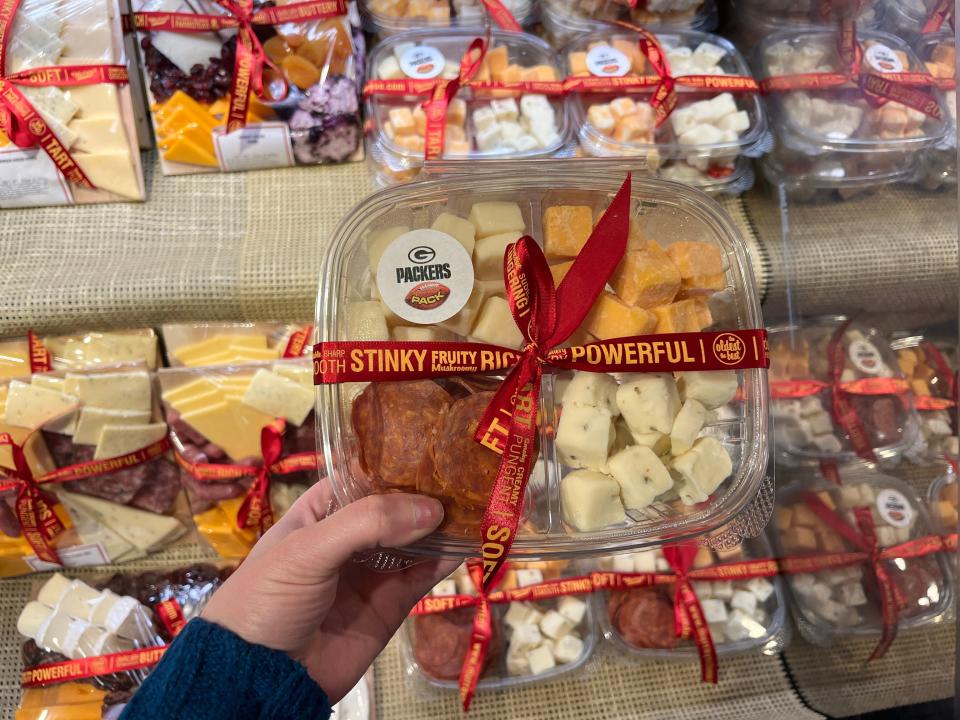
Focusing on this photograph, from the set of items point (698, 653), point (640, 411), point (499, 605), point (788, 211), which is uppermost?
point (640, 411)

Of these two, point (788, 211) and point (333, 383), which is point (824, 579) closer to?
point (788, 211)

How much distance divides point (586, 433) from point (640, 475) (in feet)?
0.31

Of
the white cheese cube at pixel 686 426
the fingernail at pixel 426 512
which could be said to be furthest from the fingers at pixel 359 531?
the white cheese cube at pixel 686 426

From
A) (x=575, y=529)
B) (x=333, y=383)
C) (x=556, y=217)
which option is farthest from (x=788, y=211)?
(x=333, y=383)

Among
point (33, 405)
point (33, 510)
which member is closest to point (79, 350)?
point (33, 405)

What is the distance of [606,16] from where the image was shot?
2.01m

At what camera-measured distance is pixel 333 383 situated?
904mm

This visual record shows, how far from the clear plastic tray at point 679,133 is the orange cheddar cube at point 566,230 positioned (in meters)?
0.85

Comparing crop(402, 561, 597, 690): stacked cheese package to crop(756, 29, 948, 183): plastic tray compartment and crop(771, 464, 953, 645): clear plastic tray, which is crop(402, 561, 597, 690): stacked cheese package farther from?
crop(756, 29, 948, 183): plastic tray compartment

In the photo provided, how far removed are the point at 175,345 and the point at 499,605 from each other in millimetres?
1037

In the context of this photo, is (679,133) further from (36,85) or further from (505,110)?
(36,85)

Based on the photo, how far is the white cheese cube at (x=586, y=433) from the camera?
0.88 meters

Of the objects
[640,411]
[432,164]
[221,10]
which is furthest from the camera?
[221,10]

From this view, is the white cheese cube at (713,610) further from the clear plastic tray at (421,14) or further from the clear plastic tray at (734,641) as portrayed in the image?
the clear plastic tray at (421,14)
